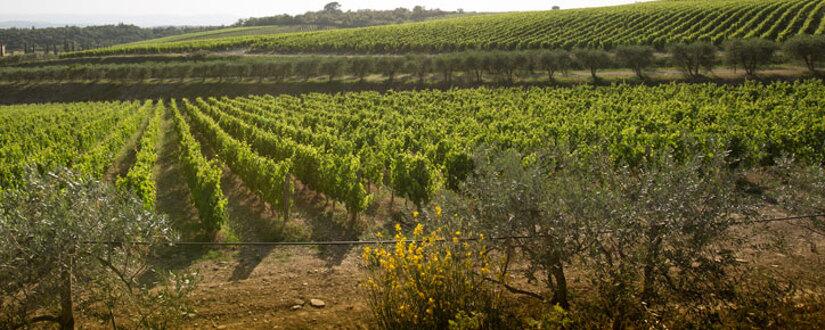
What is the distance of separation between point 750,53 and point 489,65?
958 inches

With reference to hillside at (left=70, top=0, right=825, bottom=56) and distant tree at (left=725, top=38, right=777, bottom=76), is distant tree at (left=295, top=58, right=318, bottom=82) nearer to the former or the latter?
hillside at (left=70, top=0, right=825, bottom=56)

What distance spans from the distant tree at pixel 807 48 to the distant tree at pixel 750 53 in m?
1.37

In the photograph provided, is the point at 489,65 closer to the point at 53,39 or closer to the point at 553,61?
the point at 553,61

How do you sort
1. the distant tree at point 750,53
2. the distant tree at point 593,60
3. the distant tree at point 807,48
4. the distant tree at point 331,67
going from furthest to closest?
the distant tree at point 331,67, the distant tree at point 593,60, the distant tree at point 750,53, the distant tree at point 807,48

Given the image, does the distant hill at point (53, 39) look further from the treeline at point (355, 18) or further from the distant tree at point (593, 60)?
the distant tree at point (593, 60)

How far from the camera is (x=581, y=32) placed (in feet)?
244

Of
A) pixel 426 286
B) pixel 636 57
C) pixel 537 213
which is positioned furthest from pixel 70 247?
pixel 636 57

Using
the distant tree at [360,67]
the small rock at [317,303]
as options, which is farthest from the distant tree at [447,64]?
the small rock at [317,303]

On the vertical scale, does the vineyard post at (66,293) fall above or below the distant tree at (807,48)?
below

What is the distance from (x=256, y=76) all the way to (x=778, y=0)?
8128 cm

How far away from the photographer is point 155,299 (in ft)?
24.7

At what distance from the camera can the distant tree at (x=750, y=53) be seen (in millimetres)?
47219

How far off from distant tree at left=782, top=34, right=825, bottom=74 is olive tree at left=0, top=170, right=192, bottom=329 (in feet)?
182

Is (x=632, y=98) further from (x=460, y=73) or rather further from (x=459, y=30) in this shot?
(x=459, y=30)
